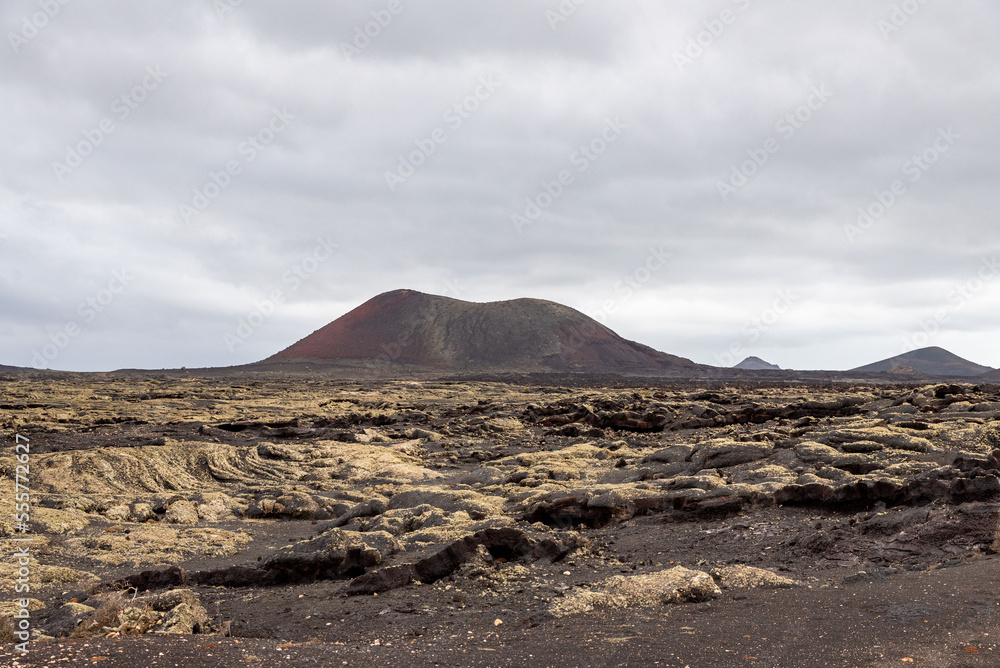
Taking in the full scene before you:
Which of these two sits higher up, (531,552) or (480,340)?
(480,340)

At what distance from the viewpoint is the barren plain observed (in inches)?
259

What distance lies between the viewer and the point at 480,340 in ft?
554

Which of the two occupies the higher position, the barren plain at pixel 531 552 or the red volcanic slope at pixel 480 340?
the red volcanic slope at pixel 480 340

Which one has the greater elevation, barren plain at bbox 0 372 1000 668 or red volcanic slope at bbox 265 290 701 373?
red volcanic slope at bbox 265 290 701 373

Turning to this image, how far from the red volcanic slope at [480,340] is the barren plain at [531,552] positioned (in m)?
128

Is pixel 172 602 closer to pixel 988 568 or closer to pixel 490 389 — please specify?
pixel 988 568

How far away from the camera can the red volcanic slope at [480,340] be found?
159250mm

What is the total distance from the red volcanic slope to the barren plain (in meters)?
128

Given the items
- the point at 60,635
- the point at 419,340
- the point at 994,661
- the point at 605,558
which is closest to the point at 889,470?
the point at 605,558

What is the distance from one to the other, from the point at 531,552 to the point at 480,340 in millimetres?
158334

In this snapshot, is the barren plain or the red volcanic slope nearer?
the barren plain

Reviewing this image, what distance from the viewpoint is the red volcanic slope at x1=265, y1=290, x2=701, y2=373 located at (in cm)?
15925

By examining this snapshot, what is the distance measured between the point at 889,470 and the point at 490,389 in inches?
2298

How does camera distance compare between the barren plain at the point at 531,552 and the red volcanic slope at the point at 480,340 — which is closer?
the barren plain at the point at 531,552
